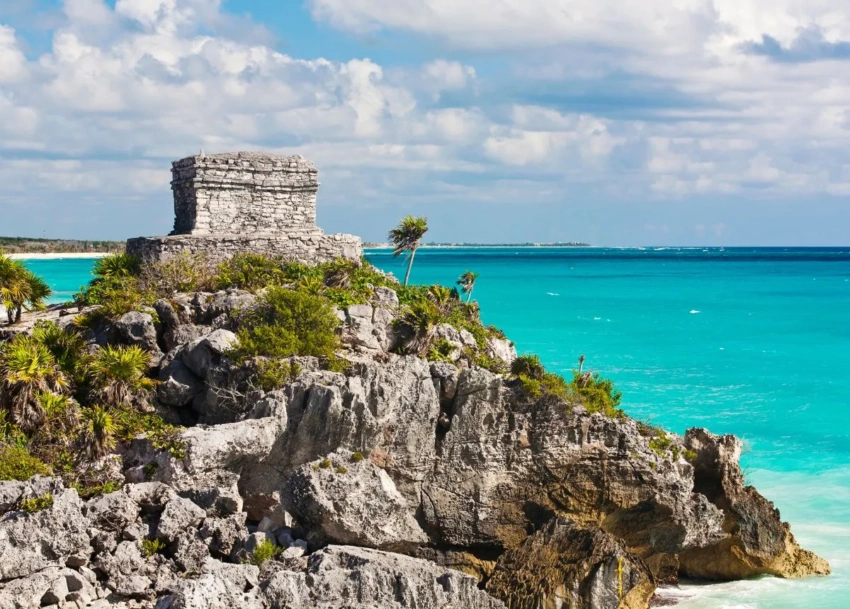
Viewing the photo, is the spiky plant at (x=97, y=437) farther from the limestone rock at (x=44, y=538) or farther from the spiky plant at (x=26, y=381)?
the limestone rock at (x=44, y=538)

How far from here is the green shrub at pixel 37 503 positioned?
51.2ft

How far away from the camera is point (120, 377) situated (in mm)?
19078

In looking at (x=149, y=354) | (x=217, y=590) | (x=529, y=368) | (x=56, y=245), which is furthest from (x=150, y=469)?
Answer: (x=56, y=245)

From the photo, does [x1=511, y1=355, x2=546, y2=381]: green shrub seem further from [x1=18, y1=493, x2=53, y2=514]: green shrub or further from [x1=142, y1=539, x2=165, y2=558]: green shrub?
[x1=18, y1=493, x2=53, y2=514]: green shrub

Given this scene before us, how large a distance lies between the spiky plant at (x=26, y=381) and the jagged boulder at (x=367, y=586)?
577 centimetres

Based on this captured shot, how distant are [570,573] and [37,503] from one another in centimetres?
880

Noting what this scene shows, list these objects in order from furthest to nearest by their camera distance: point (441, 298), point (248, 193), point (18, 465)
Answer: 1. point (248, 193)
2. point (441, 298)
3. point (18, 465)

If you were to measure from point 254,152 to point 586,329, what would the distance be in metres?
35.8

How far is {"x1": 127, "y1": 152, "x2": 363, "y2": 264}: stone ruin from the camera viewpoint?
79.9 ft

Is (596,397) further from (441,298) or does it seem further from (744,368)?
(744,368)

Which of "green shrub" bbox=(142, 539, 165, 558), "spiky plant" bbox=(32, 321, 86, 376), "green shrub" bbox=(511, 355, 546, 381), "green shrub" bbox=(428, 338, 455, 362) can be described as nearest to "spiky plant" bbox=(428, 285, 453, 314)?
"green shrub" bbox=(428, 338, 455, 362)

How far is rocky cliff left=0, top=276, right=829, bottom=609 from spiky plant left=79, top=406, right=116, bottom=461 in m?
0.30

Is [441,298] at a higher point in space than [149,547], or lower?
higher

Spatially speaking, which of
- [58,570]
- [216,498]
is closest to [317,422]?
[216,498]
